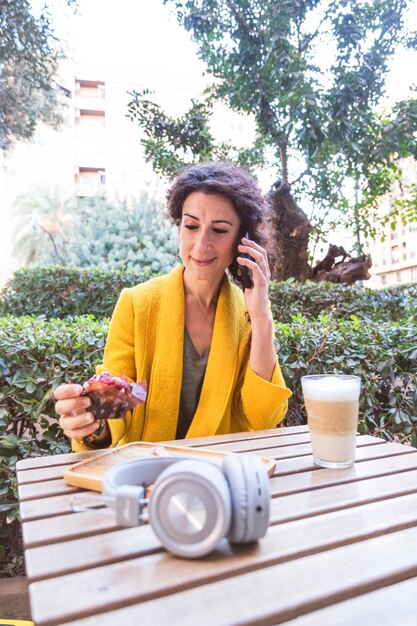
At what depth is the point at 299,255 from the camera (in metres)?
5.72

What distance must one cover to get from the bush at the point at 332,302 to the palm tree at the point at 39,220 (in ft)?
58.2

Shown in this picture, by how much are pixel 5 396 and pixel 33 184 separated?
22.1m

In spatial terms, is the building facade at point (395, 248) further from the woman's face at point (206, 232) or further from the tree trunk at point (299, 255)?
the woman's face at point (206, 232)

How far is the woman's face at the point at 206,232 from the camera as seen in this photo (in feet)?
4.96

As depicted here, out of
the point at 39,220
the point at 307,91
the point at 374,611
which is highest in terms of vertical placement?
the point at 39,220

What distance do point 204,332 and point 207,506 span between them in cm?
106

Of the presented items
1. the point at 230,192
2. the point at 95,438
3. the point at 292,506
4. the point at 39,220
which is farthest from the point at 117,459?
the point at 39,220

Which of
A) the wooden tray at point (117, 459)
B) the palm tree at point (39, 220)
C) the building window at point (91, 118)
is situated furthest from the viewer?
the building window at point (91, 118)

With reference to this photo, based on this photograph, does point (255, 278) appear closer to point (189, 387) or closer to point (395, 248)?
point (189, 387)

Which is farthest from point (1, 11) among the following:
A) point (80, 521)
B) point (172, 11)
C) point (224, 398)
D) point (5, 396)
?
point (80, 521)

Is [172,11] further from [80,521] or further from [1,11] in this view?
[80,521]

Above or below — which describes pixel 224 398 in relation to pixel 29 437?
above

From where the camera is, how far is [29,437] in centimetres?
189

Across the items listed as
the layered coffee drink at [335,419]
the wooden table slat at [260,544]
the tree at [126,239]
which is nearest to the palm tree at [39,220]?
the tree at [126,239]
